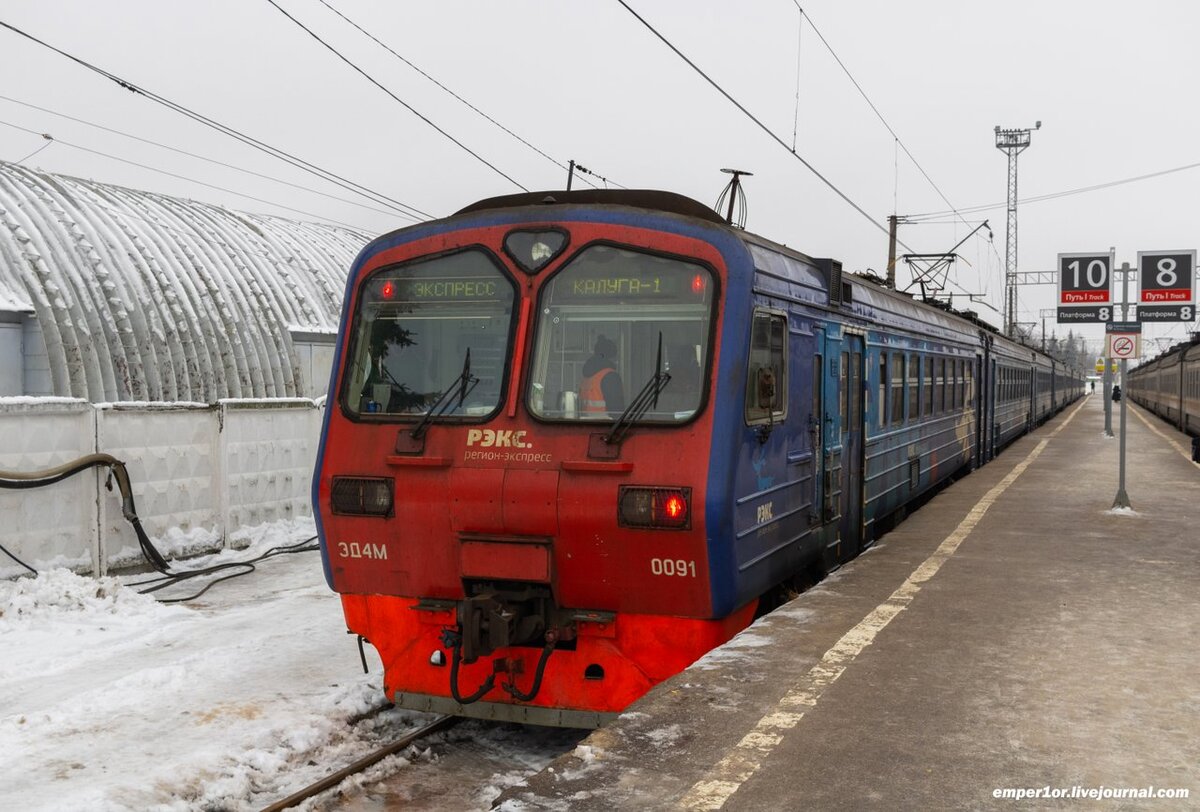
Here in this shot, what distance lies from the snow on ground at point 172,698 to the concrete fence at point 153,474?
0.65 meters

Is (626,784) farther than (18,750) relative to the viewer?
No

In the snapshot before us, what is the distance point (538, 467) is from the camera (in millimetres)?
6047

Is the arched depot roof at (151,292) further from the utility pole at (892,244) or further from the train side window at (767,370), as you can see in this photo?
the utility pole at (892,244)

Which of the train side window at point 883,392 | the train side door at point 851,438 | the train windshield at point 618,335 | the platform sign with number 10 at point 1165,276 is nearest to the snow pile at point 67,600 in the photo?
the train windshield at point 618,335

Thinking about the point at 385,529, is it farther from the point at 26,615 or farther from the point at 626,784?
the point at 26,615

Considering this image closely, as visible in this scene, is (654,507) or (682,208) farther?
(682,208)

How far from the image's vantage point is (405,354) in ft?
21.7

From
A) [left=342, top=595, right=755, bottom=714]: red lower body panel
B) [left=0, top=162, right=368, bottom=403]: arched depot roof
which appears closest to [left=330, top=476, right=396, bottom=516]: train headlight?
[left=342, top=595, right=755, bottom=714]: red lower body panel

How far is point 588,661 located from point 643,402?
1509 millimetres

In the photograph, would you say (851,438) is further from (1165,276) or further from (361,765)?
(1165,276)

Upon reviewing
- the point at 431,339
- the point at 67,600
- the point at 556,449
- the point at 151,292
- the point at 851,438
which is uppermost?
the point at 151,292

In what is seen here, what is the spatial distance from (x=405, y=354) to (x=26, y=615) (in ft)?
16.4

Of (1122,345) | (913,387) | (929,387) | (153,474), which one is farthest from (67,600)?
(1122,345)

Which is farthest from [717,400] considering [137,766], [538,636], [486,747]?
[137,766]
